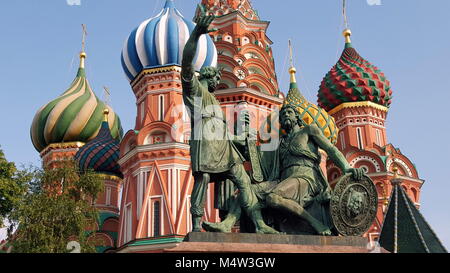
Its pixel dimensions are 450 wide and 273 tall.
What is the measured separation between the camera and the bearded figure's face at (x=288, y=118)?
278 inches

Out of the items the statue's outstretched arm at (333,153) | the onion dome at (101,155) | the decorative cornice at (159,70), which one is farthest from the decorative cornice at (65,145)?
the statue's outstretched arm at (333,153)

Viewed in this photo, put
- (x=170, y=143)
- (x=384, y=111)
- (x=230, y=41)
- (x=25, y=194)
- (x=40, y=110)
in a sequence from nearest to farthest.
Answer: (x=25, y=194) < (x=170, y=143) < (x=230, y=41) < (x=384, y=111) < (x=40, y=110)

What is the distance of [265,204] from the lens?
641 centimetres

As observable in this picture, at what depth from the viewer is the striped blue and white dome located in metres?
23.8

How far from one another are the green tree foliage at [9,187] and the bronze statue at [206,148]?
33.4ft

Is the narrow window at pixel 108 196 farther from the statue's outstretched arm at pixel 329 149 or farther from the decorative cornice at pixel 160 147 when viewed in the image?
the statue's outstretched arm at pixel 329 149

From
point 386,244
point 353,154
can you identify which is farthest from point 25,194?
point 353,154

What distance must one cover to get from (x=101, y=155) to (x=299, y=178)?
22.5 meters

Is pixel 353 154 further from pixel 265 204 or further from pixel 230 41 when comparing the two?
pixel 265 204

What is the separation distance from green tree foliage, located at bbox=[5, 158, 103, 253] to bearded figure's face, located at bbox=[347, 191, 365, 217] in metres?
10.6

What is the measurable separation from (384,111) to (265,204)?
25.2m

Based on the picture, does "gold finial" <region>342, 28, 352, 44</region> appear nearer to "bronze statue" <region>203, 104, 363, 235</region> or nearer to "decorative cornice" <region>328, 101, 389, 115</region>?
"decorative cornice" <region>328, 101, 389, 115</region>
